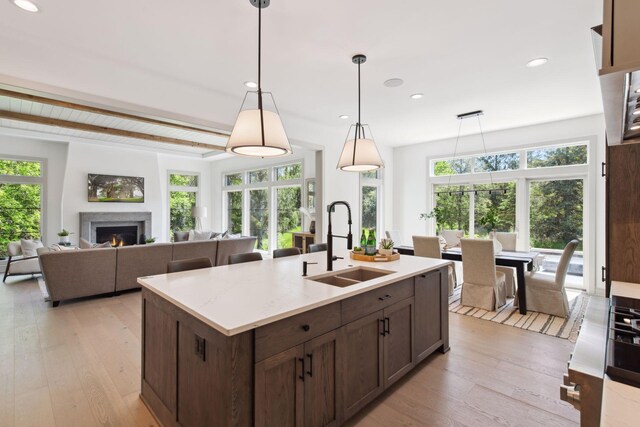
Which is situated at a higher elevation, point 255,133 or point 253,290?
point 255,133

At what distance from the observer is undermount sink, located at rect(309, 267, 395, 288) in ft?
7.92

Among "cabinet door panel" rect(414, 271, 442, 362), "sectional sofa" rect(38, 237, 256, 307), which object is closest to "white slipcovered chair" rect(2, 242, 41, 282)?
"sectional sofa" rect(38, 237, 256, 307)

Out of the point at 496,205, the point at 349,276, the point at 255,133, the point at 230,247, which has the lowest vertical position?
the point at 230,247

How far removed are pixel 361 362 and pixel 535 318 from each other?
3027mm

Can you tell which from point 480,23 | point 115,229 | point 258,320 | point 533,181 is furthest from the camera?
point 115,229

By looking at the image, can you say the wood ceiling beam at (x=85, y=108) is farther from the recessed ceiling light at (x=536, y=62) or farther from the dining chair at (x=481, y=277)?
the dining chair at (x=481, y=277)

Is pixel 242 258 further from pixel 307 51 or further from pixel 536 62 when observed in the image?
pixel 536 62

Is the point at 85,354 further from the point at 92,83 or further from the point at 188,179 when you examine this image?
the point at 188,179

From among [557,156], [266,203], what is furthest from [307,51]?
[266,203]

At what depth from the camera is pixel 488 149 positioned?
5988 mm

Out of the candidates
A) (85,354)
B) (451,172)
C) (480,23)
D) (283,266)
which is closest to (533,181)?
(451,172)

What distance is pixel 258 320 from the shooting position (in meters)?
1.42

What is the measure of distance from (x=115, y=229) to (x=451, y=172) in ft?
27.5

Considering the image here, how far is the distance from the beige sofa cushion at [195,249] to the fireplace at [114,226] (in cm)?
375
